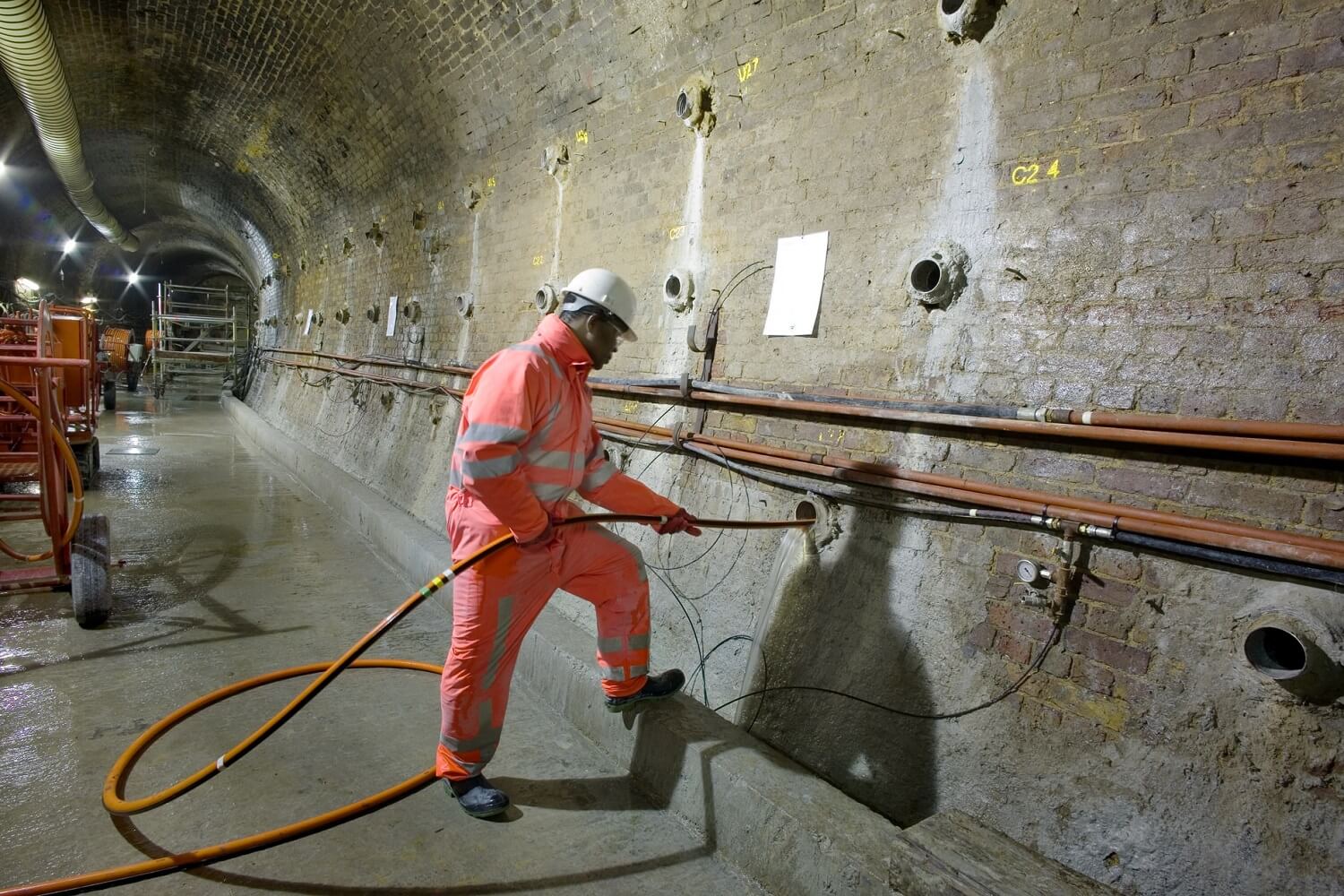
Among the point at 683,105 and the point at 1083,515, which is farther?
the point at 683,105

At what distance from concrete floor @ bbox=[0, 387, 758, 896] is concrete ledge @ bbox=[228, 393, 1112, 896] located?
12cm

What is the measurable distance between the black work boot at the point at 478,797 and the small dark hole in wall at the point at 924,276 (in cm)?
286

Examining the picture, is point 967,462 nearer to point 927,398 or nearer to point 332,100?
point 927,398

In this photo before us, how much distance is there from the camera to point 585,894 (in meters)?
2.28

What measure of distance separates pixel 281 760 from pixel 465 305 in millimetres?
5345

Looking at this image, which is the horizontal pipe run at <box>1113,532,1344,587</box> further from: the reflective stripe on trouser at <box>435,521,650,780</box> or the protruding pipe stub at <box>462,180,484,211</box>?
the protruding pipe stub at <box>462,180,484,211</box>

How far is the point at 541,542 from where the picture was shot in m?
2.57

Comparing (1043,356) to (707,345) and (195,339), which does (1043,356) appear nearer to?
(707,345)

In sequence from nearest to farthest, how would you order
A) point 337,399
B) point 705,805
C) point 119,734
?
point 705,805
point 119,734
point 337,399

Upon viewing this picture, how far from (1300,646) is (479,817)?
9.40 feet

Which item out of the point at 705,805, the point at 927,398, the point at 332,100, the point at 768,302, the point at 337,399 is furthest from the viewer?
the point at 337,399

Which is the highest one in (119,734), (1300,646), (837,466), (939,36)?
(939,36)

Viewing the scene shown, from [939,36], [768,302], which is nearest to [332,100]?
[768,302]

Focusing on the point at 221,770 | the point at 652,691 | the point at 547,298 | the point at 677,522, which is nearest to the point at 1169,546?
the point at 677,522
